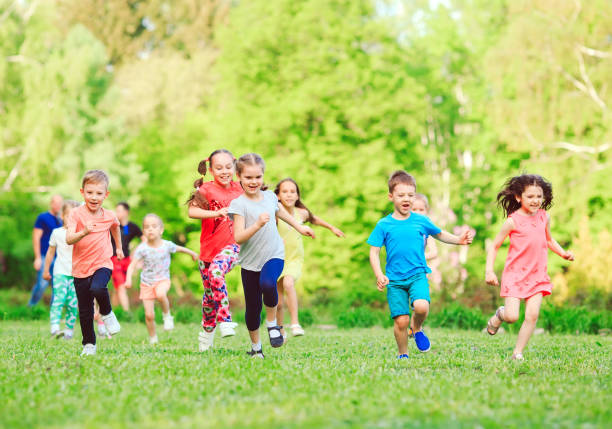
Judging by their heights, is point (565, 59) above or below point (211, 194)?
above

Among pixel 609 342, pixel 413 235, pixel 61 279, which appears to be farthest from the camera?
pixel 61 279

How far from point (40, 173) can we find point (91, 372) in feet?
104

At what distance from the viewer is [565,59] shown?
30.5 meters

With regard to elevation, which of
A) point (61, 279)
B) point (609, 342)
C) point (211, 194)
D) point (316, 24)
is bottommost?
point (609, 342)

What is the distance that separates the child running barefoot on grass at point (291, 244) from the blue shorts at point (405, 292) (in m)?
2.77

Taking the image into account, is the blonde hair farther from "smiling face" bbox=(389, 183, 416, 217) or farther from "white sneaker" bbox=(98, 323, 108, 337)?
"white sneaker" bbox=(98, 323, 108, 337)

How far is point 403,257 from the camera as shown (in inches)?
331

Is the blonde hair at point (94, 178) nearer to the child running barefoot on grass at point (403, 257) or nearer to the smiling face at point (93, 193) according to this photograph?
the smiling face at point (93, 193)

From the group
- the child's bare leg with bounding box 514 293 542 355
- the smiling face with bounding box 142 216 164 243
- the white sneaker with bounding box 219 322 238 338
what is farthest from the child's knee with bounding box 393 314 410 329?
the smiling face with bounding box 142 216 164 243

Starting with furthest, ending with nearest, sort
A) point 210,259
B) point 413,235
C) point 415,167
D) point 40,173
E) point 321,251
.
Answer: point 40,173, point 415,167, point 321,251, point 210,259, point 413,235

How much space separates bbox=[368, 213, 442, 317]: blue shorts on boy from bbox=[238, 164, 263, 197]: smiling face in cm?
141

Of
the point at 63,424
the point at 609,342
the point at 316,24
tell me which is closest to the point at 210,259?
the point at 63,424

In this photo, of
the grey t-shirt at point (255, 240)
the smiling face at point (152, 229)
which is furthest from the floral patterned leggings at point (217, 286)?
the smiling face at point (152, 229)

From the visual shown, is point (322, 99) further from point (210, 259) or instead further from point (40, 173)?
point (210, 259)
